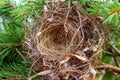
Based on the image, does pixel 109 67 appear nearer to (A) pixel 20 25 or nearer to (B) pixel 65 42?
(B) pixel 65 42

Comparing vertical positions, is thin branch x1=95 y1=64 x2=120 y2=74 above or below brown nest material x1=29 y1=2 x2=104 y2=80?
below

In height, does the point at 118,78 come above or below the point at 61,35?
below

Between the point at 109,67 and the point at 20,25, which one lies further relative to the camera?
the point at 20,25

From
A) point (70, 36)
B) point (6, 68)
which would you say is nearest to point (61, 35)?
point (70, 36)

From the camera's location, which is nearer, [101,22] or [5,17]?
[101,22]

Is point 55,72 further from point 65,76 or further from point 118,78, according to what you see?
point 118,78

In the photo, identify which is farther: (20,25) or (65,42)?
(20,25)

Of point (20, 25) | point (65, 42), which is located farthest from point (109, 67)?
point (20, 25)

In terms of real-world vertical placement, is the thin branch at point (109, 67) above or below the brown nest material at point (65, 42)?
below
